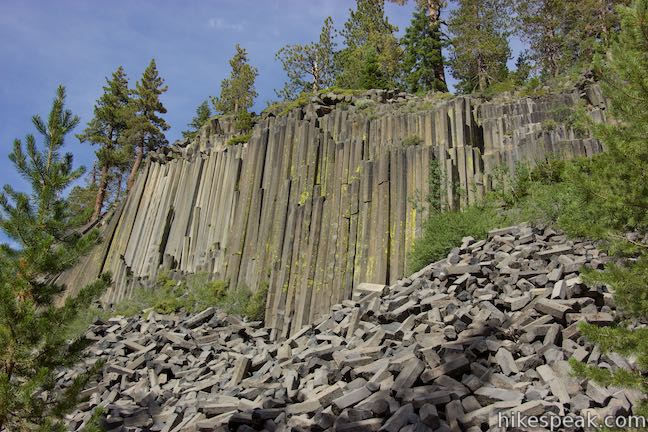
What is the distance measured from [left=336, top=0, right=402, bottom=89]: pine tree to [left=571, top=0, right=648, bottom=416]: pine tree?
78.1 feet

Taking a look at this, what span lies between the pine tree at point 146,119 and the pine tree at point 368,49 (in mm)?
15290

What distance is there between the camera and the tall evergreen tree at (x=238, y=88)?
39.9 meters

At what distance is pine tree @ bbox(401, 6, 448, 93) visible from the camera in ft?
94.1

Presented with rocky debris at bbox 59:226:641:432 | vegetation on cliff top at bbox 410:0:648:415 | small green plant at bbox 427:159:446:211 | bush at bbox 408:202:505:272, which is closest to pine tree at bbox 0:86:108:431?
rocky debris at bbox 59:226:641:432

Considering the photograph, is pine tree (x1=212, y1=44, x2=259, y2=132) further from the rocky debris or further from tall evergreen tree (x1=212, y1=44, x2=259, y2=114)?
the rocky debris

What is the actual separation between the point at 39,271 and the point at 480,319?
5923 millimetres

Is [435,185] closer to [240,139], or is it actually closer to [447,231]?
[447,231]

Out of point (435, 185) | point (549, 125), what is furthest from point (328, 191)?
point (549, 125)

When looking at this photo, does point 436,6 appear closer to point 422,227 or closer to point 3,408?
point 422,227

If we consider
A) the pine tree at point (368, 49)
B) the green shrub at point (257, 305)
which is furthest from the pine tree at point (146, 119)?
the green shrub at point (257, 305)

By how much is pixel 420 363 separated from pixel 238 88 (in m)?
37.7

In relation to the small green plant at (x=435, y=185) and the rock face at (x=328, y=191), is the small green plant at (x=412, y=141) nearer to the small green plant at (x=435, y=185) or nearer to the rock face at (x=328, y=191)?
the rock face at (x=328, y=191)

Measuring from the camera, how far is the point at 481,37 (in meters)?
27.5

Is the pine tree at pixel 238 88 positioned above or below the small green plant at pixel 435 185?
above
